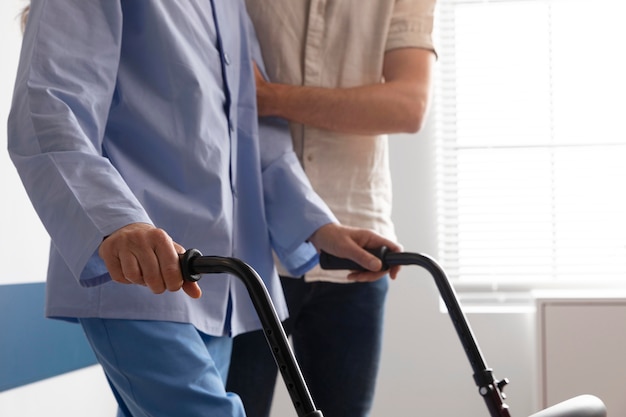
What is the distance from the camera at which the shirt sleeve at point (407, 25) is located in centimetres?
185

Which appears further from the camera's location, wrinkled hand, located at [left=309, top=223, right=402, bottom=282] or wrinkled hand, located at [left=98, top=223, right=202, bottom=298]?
wrinkled hand, located at [left=309, top=223, right=402, bottom=282]

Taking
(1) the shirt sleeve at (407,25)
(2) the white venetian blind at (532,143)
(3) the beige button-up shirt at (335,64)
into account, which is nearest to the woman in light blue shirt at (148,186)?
(3) the beige button-up shirt at (335,64)

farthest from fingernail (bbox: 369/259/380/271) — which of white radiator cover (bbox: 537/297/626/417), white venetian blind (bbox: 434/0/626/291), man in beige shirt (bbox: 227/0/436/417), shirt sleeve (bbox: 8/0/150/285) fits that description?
white venetian blind (bbox: 434/0/626/291)

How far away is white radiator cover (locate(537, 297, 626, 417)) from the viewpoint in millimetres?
2941

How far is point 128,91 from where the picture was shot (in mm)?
1167

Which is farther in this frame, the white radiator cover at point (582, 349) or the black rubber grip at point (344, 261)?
the white radiator cover at point (582, 349)

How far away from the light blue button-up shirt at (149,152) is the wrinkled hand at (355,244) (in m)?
0.03

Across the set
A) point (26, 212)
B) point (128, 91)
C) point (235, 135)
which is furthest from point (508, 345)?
point (128, 91)

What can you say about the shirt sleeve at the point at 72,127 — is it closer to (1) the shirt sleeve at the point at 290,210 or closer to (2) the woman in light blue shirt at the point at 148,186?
(2) the woman in light blue shirt at the point at 148,186

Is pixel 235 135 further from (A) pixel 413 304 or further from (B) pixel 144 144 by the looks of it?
(A) pixel 413 304

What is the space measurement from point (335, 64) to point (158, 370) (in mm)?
923

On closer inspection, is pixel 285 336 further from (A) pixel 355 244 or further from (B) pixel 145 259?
(A) pixel 355 244

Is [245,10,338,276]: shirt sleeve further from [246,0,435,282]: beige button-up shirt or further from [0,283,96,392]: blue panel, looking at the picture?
[0,283,96,392]: blue panel

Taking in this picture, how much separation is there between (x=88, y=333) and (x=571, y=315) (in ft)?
7.20
